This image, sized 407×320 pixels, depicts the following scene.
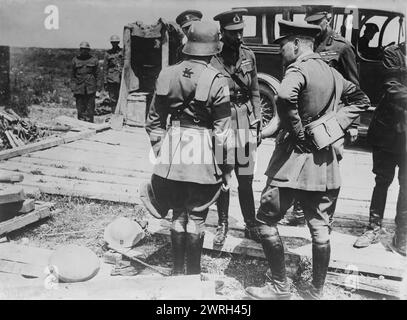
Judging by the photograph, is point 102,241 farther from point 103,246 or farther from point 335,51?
A: point 335,51

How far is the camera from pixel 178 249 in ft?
10.9

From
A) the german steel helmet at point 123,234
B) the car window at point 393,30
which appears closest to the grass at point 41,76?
the car window at point 393,30

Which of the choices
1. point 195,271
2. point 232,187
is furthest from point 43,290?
point 232,187

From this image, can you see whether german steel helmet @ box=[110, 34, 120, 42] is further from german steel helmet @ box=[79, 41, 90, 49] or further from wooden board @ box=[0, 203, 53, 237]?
wooden board @ box=[0, 203, 53, 237]

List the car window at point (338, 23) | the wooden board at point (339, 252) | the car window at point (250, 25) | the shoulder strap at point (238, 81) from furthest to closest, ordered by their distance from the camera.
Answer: the car window at point (250, 25) → the car window at point (338, 23) → the shoulder strap at point (238, 81) → the wooden board at point (339, 252)

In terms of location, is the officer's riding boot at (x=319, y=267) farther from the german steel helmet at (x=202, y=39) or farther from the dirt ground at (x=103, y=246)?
the german steel helmet at (x=202, y=39)

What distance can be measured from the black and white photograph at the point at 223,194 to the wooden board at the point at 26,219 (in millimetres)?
16

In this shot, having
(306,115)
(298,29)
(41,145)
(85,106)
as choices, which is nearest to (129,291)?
(306,115)

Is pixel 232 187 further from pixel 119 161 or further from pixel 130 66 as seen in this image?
pixel 130 66

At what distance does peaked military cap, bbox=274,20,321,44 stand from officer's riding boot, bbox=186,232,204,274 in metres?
1.56

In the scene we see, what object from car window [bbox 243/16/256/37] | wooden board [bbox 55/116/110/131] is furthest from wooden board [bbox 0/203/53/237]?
car window [bbox 243/16/256/37]

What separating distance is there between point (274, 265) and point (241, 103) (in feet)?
4.70

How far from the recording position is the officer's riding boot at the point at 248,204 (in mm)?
3883

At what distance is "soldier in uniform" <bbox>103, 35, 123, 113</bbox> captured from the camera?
10289mm
